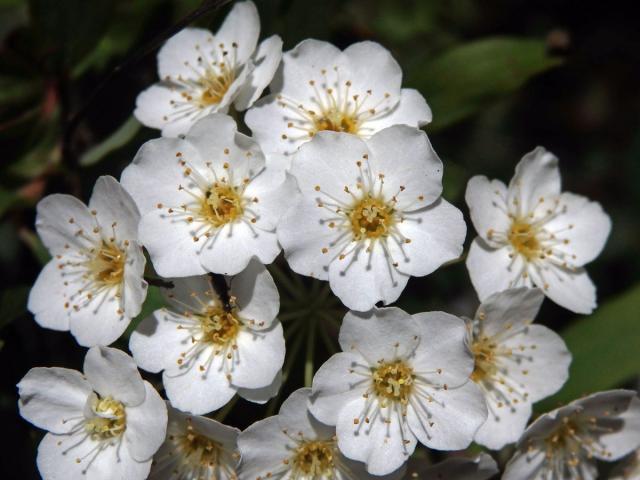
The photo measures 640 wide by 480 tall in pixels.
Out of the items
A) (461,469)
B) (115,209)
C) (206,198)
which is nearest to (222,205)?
(206,198)

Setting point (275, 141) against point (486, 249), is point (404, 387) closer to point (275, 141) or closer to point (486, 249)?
point (486, 249)

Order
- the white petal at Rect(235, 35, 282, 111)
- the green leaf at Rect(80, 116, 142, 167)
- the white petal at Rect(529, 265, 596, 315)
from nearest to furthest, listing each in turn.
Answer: the white petal at Rect(235, 35, 282, 111)
the white petal at Rect(529, 265, 596, 315)
the green leaf at Rect(80, 116, 142, 167)

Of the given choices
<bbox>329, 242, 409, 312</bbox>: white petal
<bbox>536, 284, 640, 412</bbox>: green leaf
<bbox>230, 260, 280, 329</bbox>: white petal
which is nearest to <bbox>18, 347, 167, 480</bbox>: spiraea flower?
<bbox>230, 260, 280, 329</bbox>: white petal

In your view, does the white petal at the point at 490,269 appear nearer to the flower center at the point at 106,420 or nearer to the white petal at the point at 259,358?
the white petal at the point at 259,358

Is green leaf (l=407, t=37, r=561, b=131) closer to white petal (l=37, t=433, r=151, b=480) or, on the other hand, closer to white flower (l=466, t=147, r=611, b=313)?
white flower (l=466, t=147, r=611, b=313)

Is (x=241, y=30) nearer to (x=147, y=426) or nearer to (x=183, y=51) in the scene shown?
(x=183, y=51)

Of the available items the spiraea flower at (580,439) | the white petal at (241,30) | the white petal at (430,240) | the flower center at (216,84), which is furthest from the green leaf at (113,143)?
the spiraea flower at (580,439)

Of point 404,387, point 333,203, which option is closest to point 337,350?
point 404,387
